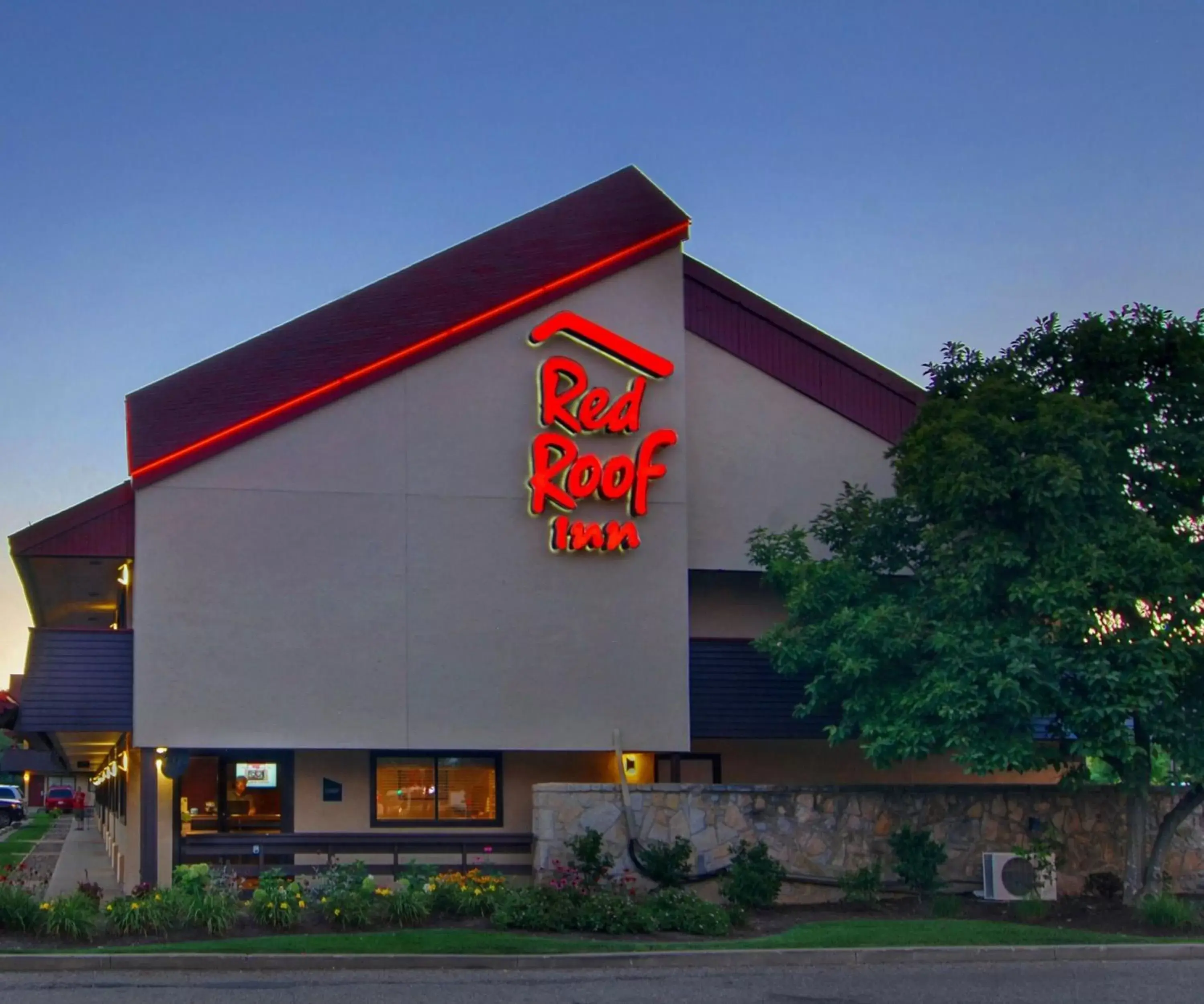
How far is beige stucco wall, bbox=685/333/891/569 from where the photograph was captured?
25.6m

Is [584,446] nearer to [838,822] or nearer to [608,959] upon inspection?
[838,822]

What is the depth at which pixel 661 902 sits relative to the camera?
20.4 meters

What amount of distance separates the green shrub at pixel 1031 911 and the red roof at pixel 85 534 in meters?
13.7

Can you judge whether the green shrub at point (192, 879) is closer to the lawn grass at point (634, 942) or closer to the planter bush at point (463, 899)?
the lawn grass at point (634, 942)

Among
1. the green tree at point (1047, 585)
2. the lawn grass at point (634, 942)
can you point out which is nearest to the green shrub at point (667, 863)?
the lawn grass at point (634, 942)

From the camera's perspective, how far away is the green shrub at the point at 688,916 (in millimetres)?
19812

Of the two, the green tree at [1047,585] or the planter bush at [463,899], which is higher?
the green tree at [1047,585]

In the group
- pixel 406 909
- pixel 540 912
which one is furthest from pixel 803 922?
pixel 406 909

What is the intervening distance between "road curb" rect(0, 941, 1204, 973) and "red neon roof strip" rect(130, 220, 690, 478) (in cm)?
770

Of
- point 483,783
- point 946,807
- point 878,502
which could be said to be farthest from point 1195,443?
point 483,783

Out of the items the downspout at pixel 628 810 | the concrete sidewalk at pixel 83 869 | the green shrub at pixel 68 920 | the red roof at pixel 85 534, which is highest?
Answer: the red roof at pixel 85 534

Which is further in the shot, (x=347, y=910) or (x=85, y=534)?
(x=85, y=534)

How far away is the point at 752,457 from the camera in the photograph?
85.1 feet

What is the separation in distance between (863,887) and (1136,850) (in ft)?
13.2
